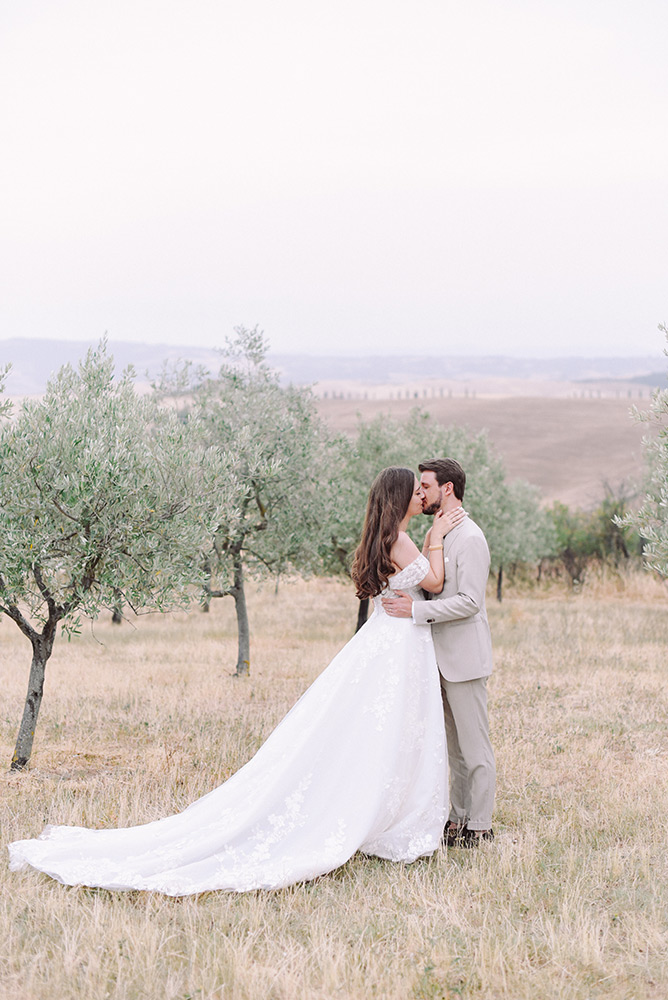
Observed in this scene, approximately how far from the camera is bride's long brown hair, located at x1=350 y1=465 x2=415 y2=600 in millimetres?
6656

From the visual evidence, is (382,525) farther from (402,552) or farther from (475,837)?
(475,837)

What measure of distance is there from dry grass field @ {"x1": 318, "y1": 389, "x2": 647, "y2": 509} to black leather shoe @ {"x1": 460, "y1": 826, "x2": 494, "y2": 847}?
66.0 m

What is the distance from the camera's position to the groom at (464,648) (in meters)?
6.75

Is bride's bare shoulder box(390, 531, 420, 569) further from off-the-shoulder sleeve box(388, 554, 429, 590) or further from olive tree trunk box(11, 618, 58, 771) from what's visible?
olive tree trunk box(11, 618, 58, 771)

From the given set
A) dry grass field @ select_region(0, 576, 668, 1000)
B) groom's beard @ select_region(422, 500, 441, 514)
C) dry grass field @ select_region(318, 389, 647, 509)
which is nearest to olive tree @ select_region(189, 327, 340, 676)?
dry grass field @ select_region(0, 576, 668, 1000)

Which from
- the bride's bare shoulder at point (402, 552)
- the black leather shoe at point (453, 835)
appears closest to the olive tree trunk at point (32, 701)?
the bride's bare shoulder at point (402, 552)

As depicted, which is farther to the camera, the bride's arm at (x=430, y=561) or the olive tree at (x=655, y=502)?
the olive tree at (x=655, y=502)

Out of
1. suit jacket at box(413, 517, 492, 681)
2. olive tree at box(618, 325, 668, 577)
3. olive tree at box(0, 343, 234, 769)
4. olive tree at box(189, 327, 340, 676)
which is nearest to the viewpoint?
suit jacket at box(413, 517, 492, 681)

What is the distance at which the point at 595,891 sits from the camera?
19.6ft

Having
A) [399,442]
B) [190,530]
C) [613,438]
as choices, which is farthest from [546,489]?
[190,530]

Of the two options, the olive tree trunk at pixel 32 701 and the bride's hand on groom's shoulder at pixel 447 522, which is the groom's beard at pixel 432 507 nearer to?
the bride's hand on groom's shoulder at pixel 447 522

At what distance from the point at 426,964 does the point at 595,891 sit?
5.53ft

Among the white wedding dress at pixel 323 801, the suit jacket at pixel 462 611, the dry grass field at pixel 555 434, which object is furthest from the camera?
the dry grass field at pixel 555 434

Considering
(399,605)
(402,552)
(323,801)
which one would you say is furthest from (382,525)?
(323,801)
